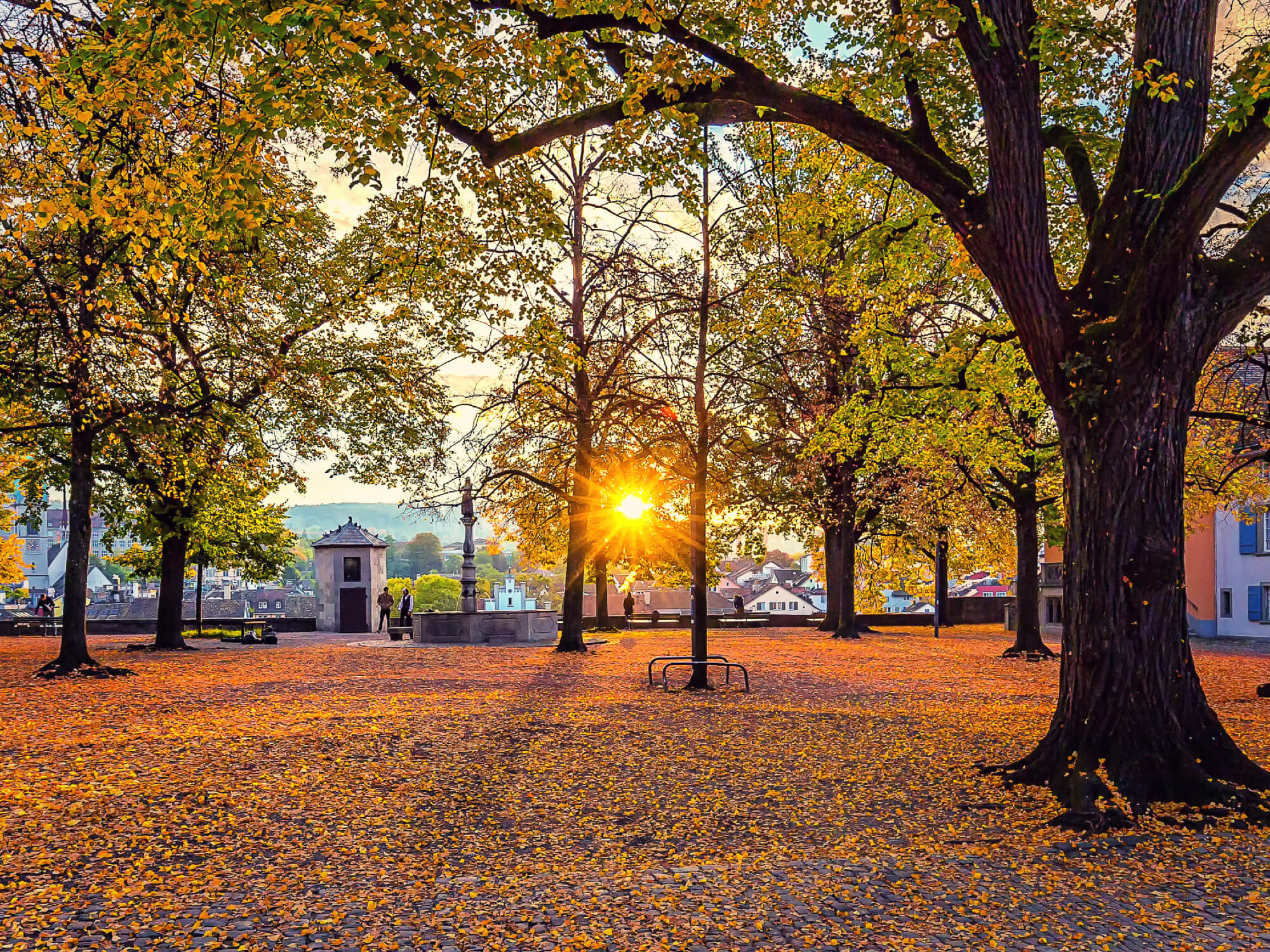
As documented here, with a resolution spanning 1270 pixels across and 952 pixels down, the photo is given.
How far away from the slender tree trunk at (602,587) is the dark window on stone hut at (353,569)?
A: 1034 cm

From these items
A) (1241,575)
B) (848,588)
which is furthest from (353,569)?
(1241,575)

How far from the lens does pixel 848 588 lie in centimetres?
2833

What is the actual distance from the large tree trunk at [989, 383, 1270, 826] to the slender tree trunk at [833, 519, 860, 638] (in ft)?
66.5

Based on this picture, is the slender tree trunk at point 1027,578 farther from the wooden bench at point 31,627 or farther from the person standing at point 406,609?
the wooden bench at point 31,627

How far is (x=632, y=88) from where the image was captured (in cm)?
814

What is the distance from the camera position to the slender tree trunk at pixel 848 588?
2762 cm

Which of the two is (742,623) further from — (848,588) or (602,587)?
(848,588)

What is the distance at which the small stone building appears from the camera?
37.1 m

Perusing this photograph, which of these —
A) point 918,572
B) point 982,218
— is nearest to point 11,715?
point 982,218

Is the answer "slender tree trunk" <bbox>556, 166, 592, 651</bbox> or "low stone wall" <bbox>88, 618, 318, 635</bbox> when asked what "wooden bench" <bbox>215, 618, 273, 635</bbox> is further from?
"slender tree trunk" <bbox>556, 166, 592, 651</bbox>

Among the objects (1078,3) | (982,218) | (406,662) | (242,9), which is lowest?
(406,662)

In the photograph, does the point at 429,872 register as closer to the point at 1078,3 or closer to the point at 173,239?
the point at 173,239

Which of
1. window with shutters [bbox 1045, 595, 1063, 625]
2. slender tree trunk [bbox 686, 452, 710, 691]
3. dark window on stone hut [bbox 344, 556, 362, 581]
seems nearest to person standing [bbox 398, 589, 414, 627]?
dark window on stone hut [bbox 344, 556, 362, 581]

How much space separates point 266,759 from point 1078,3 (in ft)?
34.8
